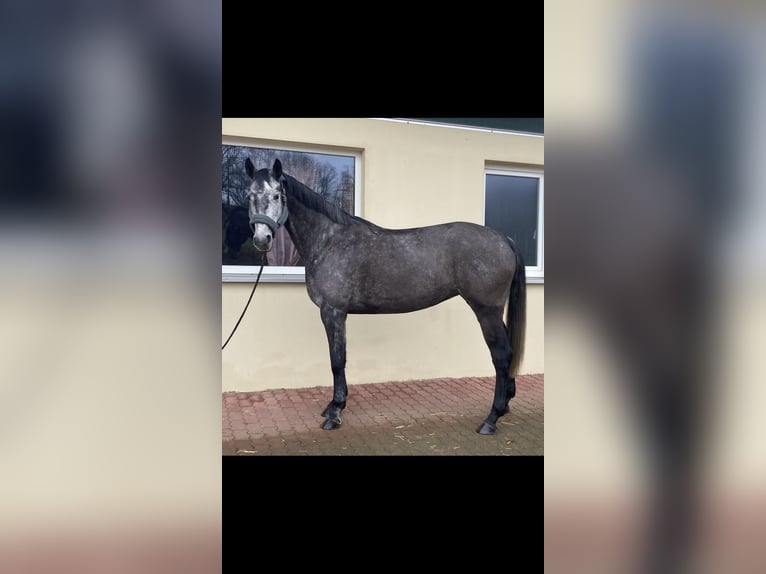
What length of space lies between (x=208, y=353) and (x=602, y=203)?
3.31 ft

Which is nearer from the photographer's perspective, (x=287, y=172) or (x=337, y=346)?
(x=337, y=346)

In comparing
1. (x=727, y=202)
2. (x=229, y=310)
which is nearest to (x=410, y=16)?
(x=727, y=202)

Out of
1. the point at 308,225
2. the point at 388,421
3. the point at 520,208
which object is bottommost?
the point at 388,421

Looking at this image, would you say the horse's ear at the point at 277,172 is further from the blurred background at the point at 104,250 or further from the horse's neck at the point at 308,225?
the blurred background at the point at 104,250

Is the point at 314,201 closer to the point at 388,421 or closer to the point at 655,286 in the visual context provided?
the point at 388,421

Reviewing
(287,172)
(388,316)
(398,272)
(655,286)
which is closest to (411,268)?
(398,272)

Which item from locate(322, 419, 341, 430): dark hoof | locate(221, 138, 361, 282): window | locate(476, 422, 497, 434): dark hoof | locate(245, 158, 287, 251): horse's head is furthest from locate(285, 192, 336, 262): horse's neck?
locate(476, 422, 497, 434): dark hoof

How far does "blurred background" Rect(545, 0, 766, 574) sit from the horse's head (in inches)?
102

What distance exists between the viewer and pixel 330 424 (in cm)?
371

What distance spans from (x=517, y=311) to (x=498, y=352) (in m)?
0.39

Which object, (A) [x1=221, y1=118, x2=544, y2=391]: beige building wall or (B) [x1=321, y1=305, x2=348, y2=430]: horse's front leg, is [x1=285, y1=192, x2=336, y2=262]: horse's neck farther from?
(A) [x1=221, y1=118, x2=544, y2=391]: beige building wall

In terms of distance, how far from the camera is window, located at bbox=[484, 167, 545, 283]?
5.56 m

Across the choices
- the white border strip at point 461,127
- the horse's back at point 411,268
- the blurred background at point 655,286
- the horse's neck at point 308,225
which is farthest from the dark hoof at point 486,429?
the white border strip at point 461,127

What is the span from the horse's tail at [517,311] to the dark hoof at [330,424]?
1.49 metres
